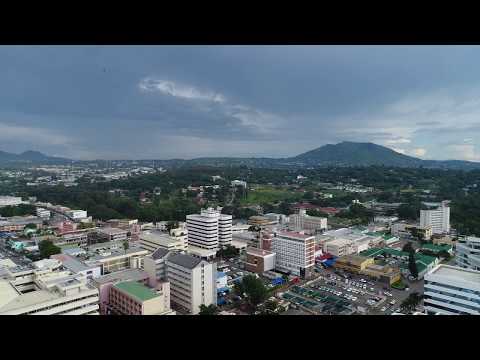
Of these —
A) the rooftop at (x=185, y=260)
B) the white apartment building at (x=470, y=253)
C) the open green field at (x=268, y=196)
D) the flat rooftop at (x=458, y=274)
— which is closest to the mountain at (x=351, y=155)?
the open green field at (x=268, y=196)

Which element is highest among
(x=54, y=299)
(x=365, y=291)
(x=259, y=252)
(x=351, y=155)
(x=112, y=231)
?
(x=351, y=155)

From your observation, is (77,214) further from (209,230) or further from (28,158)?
(28,158)

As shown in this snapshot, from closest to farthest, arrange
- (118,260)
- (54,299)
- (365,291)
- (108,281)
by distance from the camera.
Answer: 1. (54,299)
2. (108,281)
3. (365,291)
4. (118,260)

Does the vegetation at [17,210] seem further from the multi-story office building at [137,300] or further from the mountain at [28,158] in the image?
the mountain at [28,158]

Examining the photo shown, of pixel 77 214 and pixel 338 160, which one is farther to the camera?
pixel 338 160

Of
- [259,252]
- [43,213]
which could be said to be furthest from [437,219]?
[43,213]

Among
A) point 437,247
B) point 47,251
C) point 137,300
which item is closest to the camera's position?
point 137,300

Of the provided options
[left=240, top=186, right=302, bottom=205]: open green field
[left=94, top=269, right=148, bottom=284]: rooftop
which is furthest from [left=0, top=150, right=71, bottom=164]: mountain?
[left=94, top=269, right=148, bottom=284]: rooftop
